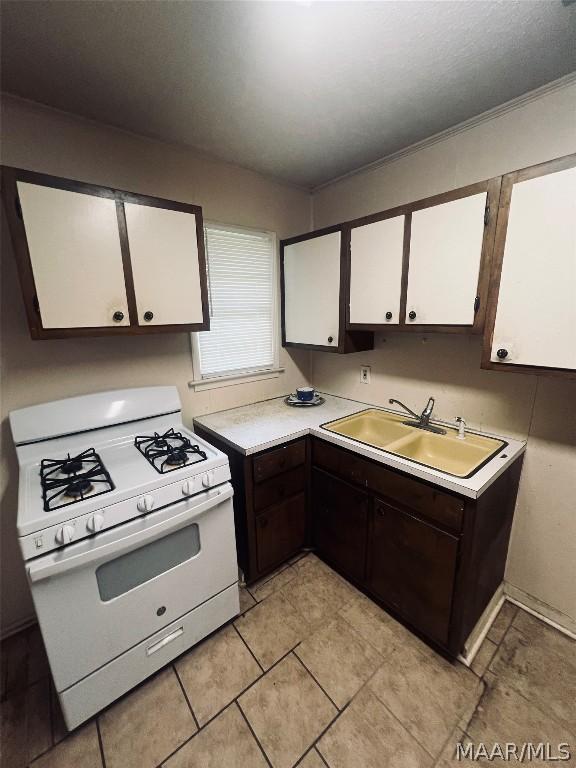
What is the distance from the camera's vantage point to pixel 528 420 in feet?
5.03

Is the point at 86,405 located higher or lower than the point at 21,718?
higher

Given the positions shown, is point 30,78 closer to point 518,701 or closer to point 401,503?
point 401,503

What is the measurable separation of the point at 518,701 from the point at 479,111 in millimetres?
2579

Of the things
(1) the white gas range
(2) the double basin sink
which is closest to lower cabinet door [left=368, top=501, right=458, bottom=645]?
(2) the double basin sink

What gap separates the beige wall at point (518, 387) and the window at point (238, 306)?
849 mm

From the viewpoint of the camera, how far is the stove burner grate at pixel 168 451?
1.40 meters

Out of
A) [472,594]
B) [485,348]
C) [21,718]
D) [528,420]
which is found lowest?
[21,718]

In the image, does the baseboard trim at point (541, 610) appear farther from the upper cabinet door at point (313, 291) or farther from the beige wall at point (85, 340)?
the beige wall at point (85, 340)

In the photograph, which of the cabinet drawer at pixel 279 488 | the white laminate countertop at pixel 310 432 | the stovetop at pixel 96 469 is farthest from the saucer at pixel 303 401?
the stovetop at pixel 96 469

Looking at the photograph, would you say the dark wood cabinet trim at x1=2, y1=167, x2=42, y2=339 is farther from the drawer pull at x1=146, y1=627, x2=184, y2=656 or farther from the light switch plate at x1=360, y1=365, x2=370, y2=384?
the light switch plate at x1=360, y1=365, x2=370, y2=384

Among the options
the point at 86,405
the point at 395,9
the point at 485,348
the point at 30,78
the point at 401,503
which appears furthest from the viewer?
the point at 86,405

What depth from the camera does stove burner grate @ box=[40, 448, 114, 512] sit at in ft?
3.80

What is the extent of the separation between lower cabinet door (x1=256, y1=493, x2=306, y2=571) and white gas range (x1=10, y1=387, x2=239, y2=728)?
251 mm

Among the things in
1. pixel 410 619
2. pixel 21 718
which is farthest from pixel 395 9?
pixel 21 718
